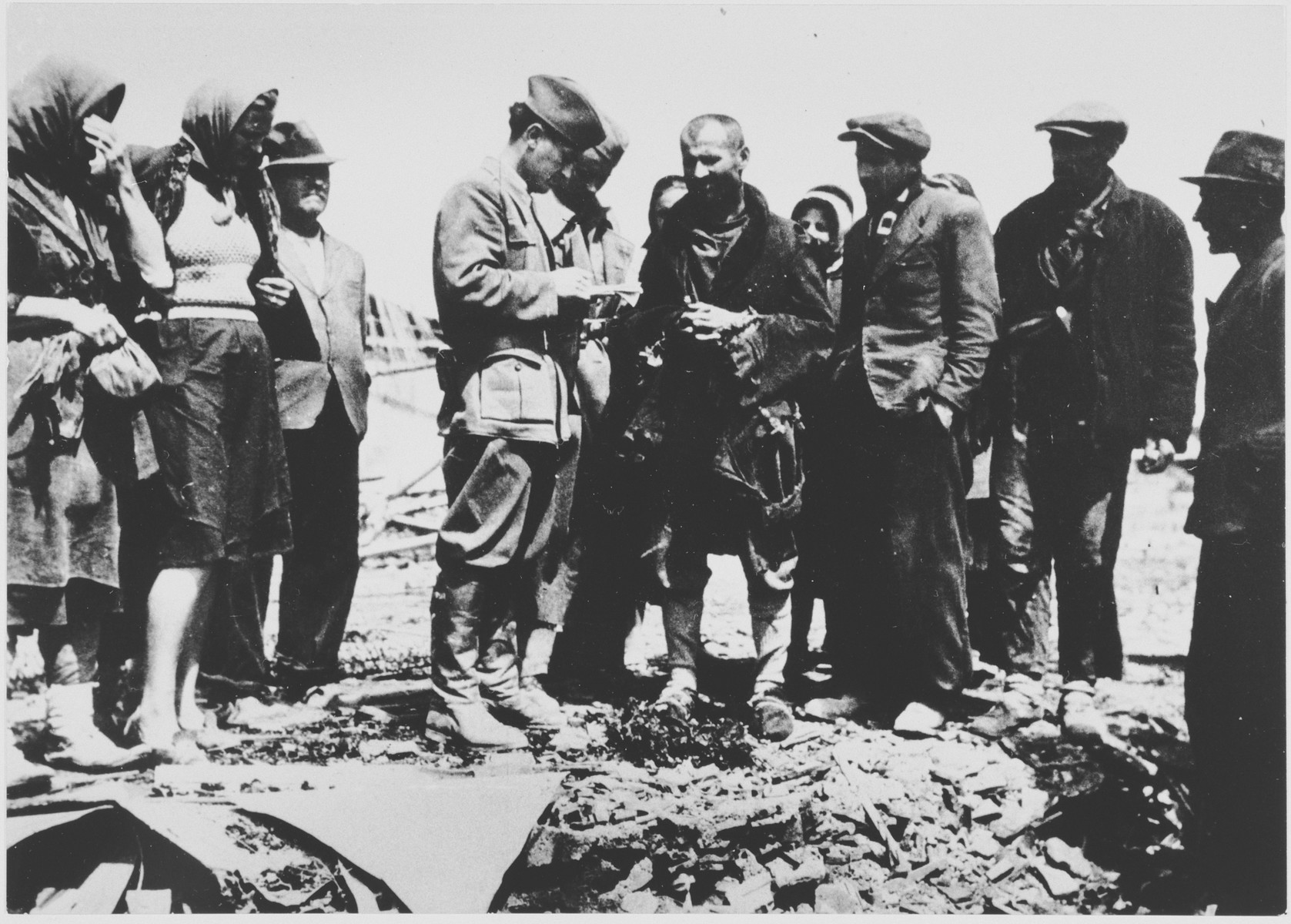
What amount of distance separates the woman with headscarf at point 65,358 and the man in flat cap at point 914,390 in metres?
2.56

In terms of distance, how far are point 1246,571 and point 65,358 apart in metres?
4.04

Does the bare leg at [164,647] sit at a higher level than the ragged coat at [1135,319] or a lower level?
lower

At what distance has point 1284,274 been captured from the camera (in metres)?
4.11

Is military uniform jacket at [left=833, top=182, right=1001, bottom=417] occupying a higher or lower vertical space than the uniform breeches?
higher

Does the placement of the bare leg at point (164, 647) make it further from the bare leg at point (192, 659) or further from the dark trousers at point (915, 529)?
the dark trousers at point (915, 529)

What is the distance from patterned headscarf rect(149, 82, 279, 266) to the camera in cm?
406

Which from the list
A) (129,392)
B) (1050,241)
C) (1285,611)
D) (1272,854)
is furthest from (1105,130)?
(129,392)

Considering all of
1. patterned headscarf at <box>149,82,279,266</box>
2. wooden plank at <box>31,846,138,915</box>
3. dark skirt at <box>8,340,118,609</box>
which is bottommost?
wooden plank at <box>31,846,138,915</box>

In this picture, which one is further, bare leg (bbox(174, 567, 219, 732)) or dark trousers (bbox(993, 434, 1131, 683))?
dark trousers (bbox(993, 434, 1131, 683))

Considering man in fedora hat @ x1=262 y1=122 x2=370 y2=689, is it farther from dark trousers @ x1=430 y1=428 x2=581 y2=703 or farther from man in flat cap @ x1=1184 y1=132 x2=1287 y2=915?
man in flat cap @ x1=1184 y1=132 x2=1287 y2=915

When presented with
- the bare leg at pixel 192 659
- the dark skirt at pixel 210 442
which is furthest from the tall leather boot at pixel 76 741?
the dark skirt at pixel 210 442

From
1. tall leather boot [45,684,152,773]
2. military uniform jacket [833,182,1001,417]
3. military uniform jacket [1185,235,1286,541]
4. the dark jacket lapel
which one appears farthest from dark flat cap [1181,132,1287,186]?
tall leather boot [45,684,152,773]

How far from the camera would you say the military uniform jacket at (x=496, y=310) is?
426 centimetres

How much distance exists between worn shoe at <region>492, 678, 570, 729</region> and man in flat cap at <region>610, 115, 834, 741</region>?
443 mm
